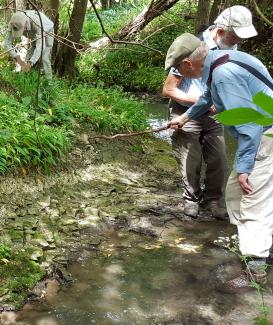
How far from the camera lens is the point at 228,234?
4.41 metres

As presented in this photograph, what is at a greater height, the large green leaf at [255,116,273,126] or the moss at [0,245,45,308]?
the large green leaf at [255,116,273,126]

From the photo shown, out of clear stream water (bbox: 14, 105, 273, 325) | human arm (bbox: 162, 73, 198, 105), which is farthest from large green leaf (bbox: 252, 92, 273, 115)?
human arm (bbox: 162, 73, 198, 105)

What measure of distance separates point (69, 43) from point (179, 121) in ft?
18.1

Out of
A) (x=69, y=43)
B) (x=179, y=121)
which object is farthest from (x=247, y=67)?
(x=69, y=43)

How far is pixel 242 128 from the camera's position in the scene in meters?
3.20

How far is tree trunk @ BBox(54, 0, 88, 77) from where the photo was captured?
9.27m

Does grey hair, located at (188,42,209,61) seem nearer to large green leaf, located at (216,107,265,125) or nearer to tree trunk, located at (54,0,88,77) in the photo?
large green leaf, located at (216,107,265,125)

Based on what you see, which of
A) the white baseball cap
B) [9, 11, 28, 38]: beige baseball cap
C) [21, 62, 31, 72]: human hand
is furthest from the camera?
[21, 62, 31, 72]: human hand

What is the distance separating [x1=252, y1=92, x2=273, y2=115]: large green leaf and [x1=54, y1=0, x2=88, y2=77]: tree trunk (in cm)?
864

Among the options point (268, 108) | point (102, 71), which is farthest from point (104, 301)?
point (102, 71)

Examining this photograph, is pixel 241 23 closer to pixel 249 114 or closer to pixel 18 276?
pixel 18 276

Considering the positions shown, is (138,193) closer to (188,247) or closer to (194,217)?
(194,217)

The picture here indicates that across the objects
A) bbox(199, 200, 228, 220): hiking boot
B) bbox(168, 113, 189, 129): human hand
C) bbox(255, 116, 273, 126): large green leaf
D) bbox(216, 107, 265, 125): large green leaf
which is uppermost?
bbox(216, 107, 265, 125): large green leaf

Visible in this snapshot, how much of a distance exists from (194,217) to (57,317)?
2.04 meters
